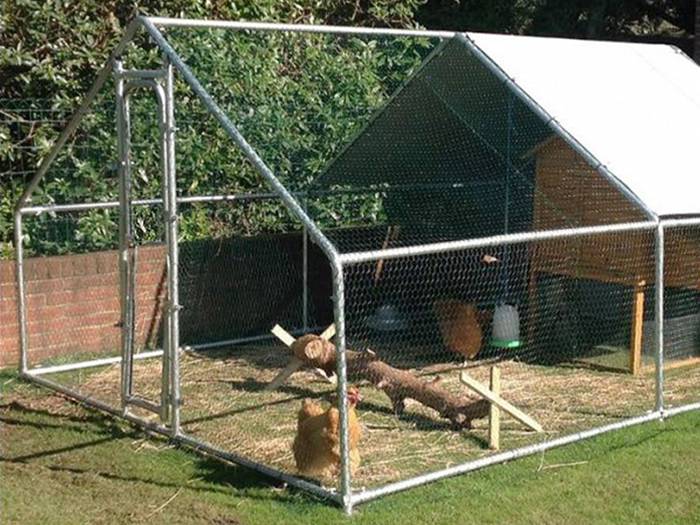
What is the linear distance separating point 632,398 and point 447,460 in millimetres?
Result: 1880

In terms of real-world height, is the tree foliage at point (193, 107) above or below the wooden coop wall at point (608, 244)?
above

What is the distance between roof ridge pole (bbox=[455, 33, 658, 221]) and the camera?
23.9 feet

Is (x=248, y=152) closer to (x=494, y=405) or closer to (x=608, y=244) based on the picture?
(x=494, y=405)

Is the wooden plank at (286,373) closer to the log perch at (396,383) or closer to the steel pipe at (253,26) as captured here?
the log perch at (396,383)

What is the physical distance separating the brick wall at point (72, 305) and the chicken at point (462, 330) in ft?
7.68

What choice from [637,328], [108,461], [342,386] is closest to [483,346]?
[637,328]

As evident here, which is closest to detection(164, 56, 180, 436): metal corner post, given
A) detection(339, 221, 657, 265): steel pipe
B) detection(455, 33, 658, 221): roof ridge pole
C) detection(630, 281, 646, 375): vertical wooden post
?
detection(339, 221, 657, 265): steel pipe

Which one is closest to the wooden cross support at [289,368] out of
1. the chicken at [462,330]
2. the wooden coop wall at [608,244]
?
the chicken at [462,330]

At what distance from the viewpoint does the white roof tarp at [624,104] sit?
7652 mm

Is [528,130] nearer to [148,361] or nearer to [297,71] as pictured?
[297,71]

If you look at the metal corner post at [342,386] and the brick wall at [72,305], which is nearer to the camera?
the metal corner post at [342,386]

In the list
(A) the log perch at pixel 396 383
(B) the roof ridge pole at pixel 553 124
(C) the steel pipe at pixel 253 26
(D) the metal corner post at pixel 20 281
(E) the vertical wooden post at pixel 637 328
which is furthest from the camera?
(E) the vertical wooden post at pixel 637 328

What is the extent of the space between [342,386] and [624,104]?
13.7 ft

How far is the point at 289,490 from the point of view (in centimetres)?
576
